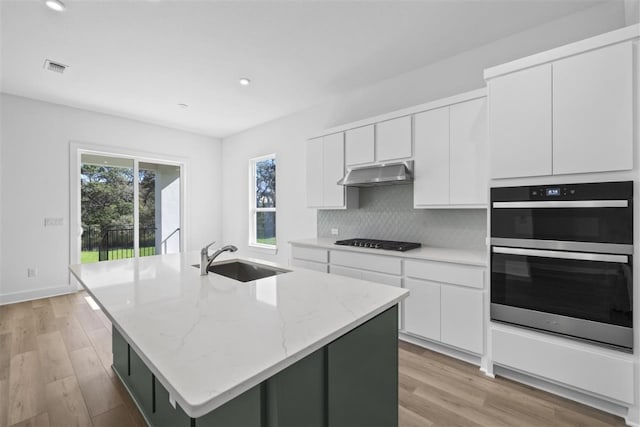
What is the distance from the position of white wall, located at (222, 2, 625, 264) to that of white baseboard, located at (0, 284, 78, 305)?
261cm

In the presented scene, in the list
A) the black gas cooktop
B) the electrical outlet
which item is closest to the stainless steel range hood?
the black gas cooktop

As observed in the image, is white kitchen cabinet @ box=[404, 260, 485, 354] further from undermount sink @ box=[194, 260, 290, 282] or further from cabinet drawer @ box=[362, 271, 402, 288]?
undermount sink @ box=[194, 260, 290, 282]

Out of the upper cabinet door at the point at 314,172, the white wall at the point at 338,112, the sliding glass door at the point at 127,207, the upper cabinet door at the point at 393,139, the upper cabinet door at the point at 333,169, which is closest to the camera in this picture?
the white wall at the point at 338,112

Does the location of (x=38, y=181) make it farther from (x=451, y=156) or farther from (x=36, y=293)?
(x=451, y=156)

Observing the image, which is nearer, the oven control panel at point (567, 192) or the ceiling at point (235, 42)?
the oven control panel at point (567, 192)

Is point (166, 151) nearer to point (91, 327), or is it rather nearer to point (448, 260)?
point (91, 327)

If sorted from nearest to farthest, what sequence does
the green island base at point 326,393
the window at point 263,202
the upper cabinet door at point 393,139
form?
the green island base at point 326,393 < the upper cabinet door at point 393,139 < the window at point 263,202

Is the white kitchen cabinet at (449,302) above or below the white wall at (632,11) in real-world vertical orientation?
below

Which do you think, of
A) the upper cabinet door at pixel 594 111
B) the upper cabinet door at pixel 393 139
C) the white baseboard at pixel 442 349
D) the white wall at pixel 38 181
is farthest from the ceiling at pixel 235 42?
the white baseboard at pixel 442 349

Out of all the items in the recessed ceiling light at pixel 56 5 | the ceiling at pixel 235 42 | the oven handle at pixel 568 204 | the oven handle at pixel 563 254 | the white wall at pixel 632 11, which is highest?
the ceiling at pixel 235 42

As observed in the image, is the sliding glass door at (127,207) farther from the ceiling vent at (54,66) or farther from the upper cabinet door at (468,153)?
the upper cabinet door at (468,153)

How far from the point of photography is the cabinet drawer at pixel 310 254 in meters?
3.36

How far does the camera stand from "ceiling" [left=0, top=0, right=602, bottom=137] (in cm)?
224

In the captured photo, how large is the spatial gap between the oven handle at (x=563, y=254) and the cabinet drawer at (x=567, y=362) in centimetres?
56
